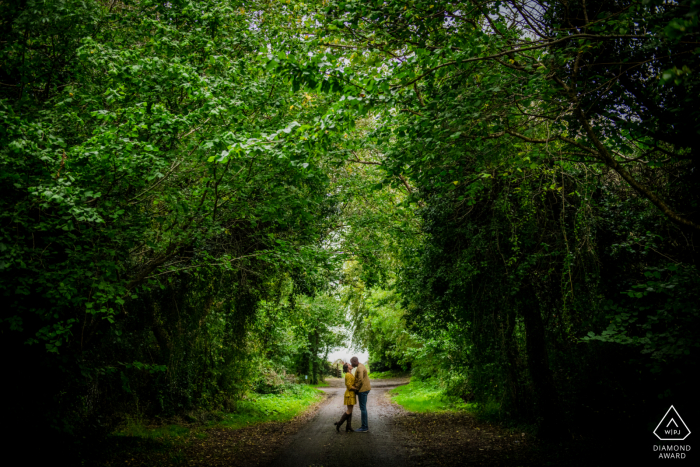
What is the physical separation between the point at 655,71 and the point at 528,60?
1655 millimetres

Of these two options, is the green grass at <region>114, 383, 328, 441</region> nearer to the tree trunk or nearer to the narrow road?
the narrow road

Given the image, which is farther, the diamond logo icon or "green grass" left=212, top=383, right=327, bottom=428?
"green grass" left=212, top=383, right=327, bottom=428

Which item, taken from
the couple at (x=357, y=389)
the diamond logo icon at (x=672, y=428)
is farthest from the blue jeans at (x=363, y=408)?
the diamond logo icon at (x=672, y=428)

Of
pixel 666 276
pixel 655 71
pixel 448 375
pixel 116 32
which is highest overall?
pixel 116 32

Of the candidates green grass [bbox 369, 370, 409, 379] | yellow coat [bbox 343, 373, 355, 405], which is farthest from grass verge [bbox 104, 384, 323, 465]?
green grass [bbox 369, 370, 409, 379]

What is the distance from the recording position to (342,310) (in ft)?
82.2

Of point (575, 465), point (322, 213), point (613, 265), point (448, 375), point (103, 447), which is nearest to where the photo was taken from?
point (575, 465)

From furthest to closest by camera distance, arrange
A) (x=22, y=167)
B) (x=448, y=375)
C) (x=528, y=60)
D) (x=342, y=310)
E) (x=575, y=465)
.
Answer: (x=342, y=310) → (x=448, y=375) → (x=575, y=465) → (x=528, y=60) → (x=22, y=167)

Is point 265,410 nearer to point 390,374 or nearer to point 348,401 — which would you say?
point 348,401

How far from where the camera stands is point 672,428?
5.94 metres

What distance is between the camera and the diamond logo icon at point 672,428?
230 inches

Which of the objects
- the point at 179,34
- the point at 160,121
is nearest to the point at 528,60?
the point at 160,121

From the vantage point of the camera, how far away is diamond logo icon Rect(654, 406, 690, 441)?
5836 millimetres

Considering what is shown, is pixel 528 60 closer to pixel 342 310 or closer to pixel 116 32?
pixel 116 32
